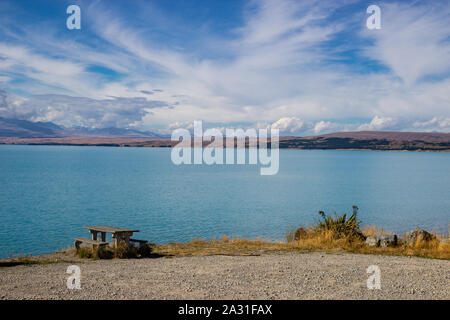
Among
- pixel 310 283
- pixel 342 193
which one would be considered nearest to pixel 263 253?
pixel 310 283

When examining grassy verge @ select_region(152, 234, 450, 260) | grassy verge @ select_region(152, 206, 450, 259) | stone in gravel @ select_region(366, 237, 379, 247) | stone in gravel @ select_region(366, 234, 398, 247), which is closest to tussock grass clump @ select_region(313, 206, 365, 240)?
grassy verge @ select_region(152, 206, 450, 259)

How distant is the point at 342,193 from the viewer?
4378 cm

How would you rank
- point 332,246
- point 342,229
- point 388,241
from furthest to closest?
point 342,229 < point 332,246 < point 388,241

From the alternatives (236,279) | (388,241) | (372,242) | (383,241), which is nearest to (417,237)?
(388,241)

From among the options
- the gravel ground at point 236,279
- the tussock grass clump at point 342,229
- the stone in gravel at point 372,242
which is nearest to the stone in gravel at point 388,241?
the stone in gravel at point 372,242

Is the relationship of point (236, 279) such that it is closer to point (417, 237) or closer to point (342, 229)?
point (342, 229)

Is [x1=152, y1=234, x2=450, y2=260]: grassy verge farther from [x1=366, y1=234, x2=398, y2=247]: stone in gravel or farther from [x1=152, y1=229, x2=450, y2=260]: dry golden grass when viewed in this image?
[x1=366, y1=234, x2=398, y2=247]: stone in gravel

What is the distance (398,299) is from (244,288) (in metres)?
2.91

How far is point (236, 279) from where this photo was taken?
27.7ft

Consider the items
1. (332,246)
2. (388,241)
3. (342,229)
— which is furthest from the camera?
(342,229)

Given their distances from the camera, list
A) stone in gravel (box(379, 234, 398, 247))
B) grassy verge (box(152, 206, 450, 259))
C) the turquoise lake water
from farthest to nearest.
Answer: the turquoise lake water → stone in gravel (box(379, 234, 398, 247)) → grassy verge (box(152, 206, 450, 259))

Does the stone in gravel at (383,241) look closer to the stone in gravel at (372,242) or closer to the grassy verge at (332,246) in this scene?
the stone in gravel at (372,242)

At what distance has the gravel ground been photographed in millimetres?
7254
